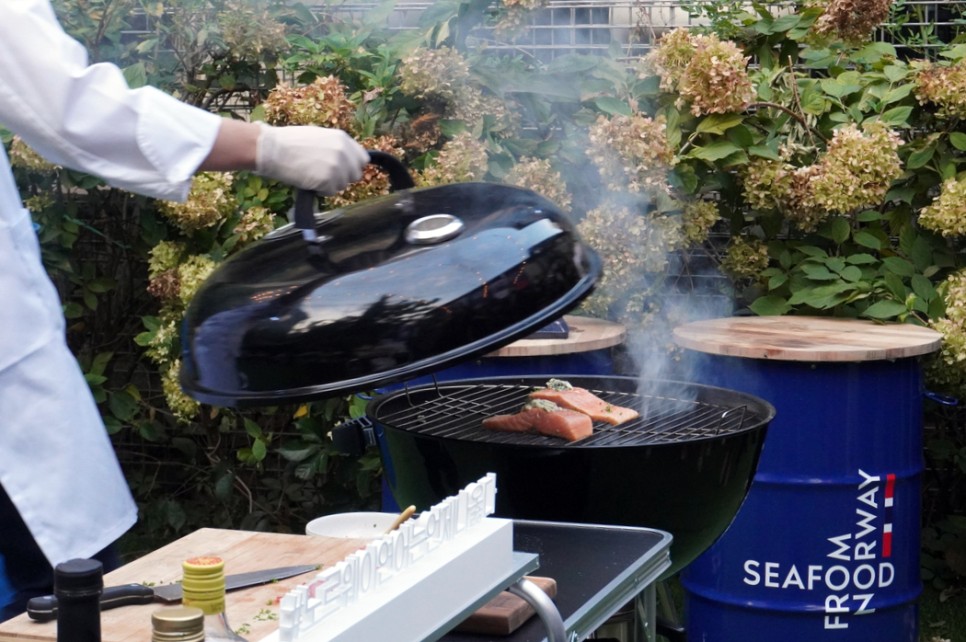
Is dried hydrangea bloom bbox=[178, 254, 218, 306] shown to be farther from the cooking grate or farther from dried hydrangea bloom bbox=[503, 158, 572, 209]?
the cooking grate

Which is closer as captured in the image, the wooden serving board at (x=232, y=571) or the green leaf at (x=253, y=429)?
the wooden serving board at (x=232, y=571)

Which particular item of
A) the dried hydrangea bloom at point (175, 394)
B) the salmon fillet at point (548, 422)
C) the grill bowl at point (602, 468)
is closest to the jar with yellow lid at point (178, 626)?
the grill bowl at point (602, 468)

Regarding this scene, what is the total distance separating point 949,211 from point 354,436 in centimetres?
221

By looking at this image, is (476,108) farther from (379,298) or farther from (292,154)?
(379,298)

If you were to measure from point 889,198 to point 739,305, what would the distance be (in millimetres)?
659

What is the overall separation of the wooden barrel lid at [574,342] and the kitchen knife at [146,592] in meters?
1.60

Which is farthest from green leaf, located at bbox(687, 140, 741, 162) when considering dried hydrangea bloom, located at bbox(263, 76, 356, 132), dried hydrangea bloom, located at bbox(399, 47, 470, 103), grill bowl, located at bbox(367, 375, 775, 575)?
grill bowl, located at bbox(367, 375, 775, 575)

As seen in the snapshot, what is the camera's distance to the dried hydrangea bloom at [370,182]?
159 inches

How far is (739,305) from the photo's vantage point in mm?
4555

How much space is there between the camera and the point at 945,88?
→ 4086 millimetres

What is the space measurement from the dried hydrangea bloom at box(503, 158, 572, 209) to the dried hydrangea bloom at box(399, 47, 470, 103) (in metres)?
0.37

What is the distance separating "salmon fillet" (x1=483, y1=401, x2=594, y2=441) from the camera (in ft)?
8.93

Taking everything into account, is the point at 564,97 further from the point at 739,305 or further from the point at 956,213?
the point at 956,213

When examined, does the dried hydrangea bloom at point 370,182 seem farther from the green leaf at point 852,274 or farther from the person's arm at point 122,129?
the person's arm at point 122,129
